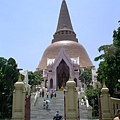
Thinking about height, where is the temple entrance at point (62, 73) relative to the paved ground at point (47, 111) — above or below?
above

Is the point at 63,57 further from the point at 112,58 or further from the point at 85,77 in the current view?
the point at 112,58

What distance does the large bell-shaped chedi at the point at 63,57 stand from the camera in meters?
39.1

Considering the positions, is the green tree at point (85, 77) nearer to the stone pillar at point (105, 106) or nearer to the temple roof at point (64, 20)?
the temple roof at point (64, 20)

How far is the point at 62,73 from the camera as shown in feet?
134

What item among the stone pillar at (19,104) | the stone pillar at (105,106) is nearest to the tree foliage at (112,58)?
the stone pillar at (105,106)

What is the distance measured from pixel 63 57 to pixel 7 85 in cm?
2142

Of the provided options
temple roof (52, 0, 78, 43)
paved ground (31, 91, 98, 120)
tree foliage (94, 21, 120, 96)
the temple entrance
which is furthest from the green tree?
tree foliage (94, 21, 120, 96)

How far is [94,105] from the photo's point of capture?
20844mm

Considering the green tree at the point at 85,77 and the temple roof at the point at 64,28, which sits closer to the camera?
the green tree at the point at 85,77

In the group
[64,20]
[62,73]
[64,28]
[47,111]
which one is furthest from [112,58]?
[64,20]

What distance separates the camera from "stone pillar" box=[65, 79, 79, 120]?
11.2 metres

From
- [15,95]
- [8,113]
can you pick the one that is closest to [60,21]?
[8,113]

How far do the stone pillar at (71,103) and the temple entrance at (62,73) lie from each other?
28.5 meters

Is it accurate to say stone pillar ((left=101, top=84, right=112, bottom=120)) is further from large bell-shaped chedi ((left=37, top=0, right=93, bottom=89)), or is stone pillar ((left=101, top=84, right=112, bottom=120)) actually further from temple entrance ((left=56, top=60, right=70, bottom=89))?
temple entrance ((left=56, top=60, right=70, bottom=89))
